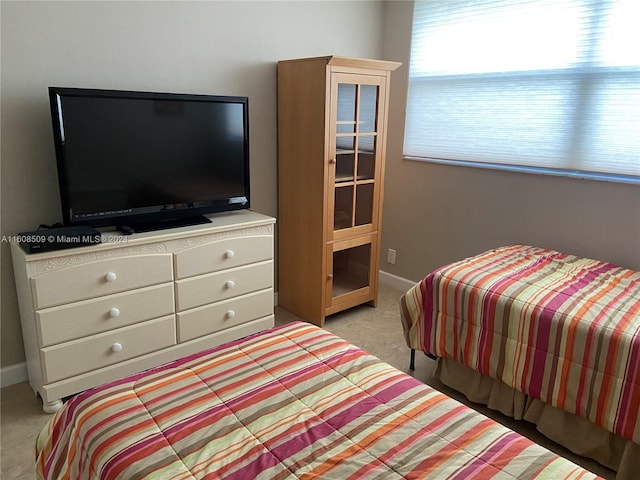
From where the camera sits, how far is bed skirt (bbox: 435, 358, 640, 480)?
6.04 feet

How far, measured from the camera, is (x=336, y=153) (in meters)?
3.02

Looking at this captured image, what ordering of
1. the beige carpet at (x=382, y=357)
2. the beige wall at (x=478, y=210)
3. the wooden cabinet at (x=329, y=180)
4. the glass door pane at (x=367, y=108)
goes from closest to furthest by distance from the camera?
1. the beige carpet at (x=382, y=357)
2. the beige wall at (x=478, y=210)
3. the wooden cabinet at (x=329, y=180)
4. the glass door pane at (x=367, y=108)

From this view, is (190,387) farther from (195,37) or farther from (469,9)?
(469,9)

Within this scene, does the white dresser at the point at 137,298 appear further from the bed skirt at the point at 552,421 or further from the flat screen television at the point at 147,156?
the bed skirt at the point at 552,421

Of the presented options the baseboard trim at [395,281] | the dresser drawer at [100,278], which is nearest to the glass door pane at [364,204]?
the baseboard trim at [395,281]

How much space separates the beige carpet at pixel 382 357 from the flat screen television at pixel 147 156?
0.90m

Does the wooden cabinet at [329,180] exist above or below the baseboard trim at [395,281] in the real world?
above

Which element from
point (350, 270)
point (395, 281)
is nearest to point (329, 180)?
point (350, 270)

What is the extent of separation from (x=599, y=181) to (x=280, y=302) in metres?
2.17

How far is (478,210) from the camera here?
3299mm

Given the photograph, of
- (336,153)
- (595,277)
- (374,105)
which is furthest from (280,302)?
(595,277)

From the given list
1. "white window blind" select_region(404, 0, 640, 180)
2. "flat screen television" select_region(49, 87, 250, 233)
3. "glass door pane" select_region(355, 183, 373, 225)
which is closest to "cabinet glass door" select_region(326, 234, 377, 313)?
"glass door pane" select_region(355, 183, 373, 225)

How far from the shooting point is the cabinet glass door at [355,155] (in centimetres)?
299

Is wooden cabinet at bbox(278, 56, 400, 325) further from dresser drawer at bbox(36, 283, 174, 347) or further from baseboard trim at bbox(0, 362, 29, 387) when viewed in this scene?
baseboard trim at bbox(0, 362, 29, 387)
